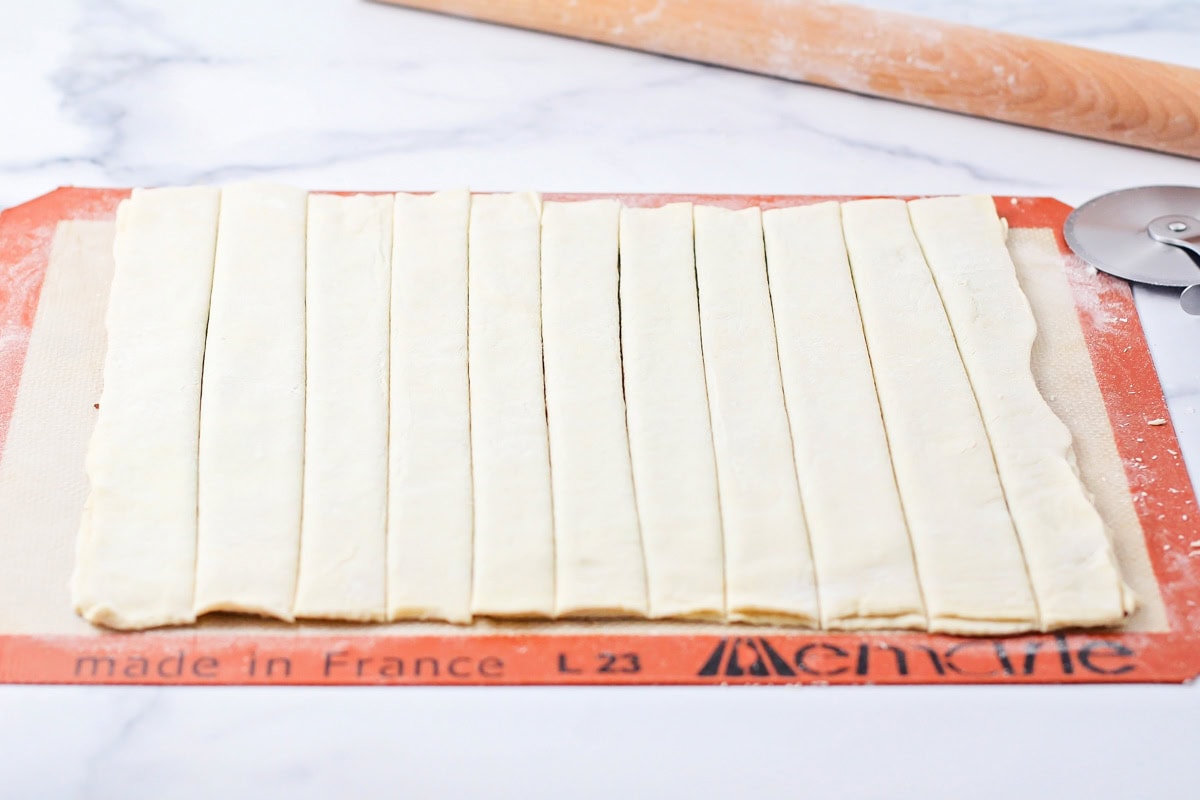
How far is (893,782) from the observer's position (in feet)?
5.18

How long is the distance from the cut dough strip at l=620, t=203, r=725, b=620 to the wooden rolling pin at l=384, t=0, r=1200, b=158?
22.2 inches

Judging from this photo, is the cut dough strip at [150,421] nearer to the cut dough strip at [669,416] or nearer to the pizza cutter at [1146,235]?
the cut dough strip at [669,416]

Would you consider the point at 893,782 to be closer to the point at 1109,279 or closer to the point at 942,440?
the point at 942,440

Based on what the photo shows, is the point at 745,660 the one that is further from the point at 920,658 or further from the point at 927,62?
the point at 927,62

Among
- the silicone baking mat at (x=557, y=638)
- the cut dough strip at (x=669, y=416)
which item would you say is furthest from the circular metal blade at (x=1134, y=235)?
the cut dough strip at (x=669, y=416)

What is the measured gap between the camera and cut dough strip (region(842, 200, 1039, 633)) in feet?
5.54

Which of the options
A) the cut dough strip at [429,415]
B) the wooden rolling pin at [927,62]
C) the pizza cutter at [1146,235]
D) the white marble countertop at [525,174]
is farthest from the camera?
the wooden rolling pin at [927,62]

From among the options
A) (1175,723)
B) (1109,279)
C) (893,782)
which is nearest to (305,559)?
(893,782)

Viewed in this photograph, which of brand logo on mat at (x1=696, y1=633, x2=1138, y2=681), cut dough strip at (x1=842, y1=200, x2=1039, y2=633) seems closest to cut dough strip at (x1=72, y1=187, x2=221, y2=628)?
brand logo on mat at (x1=696, y1=633, x2=1138, y2=681)

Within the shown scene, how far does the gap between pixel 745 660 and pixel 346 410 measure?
666 millimetres

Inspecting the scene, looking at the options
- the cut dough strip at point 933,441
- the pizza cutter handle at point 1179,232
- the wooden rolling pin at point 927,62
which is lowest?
the cut dough strip at point 933,441

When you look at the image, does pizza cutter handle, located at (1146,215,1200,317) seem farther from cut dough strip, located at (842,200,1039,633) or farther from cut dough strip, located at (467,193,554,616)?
cut dough strip, located at (467,193,554,616)

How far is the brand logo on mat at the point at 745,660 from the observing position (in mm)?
1660

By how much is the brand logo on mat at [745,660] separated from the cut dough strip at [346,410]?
17.4 inches
